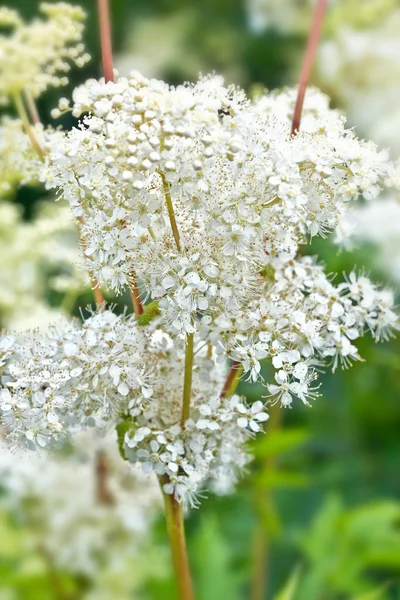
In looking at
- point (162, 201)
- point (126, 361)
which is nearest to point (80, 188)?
point (162, 201)

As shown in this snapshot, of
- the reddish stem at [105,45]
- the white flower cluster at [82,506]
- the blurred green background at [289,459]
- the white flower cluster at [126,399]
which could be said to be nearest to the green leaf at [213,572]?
the blurred green background at [289,459]

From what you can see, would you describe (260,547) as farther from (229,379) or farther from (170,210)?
(170,210)

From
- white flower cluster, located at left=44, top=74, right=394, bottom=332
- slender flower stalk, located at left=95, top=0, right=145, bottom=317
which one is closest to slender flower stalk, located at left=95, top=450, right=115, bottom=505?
slender flower stalk, located at left=95, top=0, right=145, bottom=317

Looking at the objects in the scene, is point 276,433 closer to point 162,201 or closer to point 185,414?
point 185,414

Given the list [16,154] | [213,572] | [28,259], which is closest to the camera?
[16,154]

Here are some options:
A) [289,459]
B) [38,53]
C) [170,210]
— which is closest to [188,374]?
[170,210]
